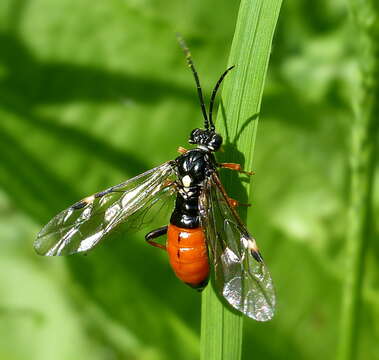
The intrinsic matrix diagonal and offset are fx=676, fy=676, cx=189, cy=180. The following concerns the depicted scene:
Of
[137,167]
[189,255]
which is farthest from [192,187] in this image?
[137,167]

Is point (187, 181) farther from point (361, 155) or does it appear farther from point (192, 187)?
point (361, 155)

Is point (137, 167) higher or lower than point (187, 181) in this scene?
higher

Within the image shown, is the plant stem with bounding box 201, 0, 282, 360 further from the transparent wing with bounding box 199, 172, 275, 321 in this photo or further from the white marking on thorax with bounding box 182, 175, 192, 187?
the white marking on thorax with bounding box 182, 175, 192, 187

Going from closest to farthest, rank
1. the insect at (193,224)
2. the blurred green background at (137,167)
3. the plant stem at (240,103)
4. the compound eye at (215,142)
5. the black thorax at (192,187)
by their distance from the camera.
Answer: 1. the plant stem at (240,103)
2. the insect at (193,224)
3. the compound eye at (215,142)
4. the black thorax at (192,187)
5. the blurred green background at (137,167)

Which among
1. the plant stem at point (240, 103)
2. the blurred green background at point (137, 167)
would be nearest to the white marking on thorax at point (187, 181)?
the plant stem at point (240, 103)

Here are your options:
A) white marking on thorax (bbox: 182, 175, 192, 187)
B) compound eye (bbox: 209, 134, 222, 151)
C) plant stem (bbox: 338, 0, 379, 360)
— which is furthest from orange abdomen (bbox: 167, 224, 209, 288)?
plant stem (bbox: 338, 0, 379, 360)

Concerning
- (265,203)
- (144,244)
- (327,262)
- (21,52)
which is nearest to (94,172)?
(144,244)

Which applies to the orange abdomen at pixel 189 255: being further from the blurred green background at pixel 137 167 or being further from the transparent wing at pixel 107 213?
the blurred green background at pixel 137 167

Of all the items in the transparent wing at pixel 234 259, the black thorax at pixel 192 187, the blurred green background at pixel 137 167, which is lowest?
the transparent wing at pixel 234 259
